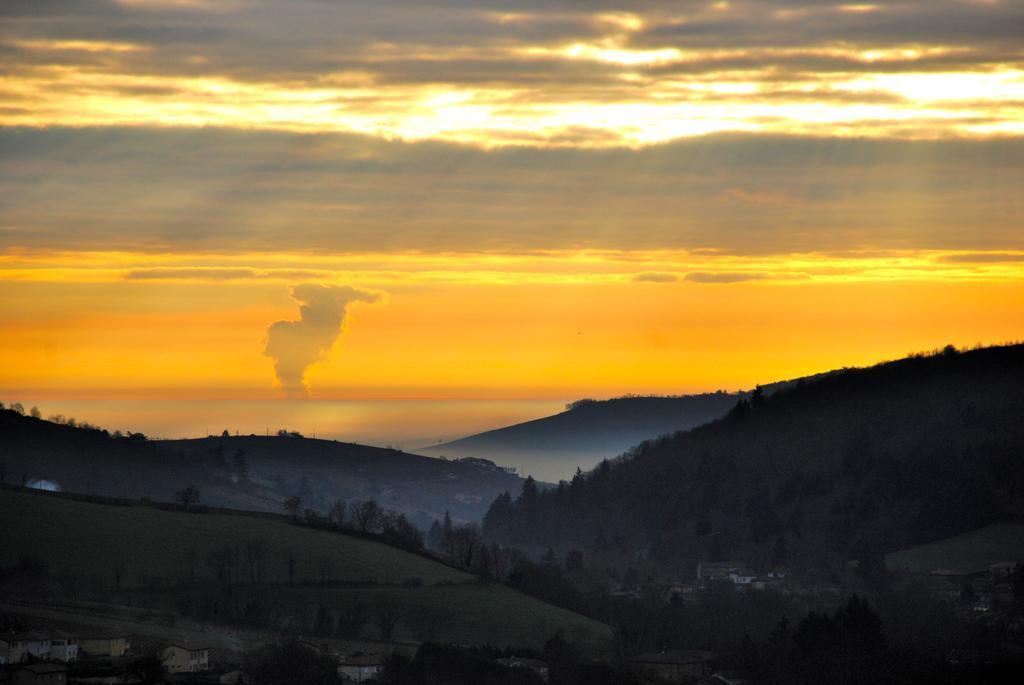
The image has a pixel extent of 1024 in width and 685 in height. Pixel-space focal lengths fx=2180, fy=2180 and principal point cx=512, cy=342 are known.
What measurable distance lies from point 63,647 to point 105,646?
12.5ft

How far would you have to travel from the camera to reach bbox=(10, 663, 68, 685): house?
11988 cm

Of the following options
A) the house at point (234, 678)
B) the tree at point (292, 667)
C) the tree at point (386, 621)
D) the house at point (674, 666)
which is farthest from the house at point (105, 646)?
the house at point (674, 666)

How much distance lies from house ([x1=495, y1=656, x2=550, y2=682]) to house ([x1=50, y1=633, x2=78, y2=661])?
93.4 feet

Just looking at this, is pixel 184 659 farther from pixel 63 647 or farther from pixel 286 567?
pixel 286 567

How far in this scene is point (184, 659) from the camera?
5276 inches

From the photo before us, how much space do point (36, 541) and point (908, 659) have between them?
2840 inches

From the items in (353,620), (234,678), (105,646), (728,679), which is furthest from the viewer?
(353,620)

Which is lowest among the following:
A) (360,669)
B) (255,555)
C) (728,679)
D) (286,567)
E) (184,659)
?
(728,679)

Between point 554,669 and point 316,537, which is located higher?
point 316,537

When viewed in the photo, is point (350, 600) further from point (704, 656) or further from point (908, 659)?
point (908, 659)

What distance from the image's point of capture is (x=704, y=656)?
159625 mm

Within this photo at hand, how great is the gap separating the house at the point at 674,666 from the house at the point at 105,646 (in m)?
35.2

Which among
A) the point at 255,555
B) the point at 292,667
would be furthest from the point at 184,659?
the point at 255,555

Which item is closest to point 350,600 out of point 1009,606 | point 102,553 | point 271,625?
point 271,625
